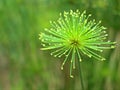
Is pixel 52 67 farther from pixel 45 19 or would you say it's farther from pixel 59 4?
pixel 59 4

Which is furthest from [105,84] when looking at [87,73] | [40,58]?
[40,58]

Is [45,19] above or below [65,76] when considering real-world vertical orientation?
above

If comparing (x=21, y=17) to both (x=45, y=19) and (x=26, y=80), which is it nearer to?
(x=45, y=19)

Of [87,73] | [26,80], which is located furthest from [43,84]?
[87,73]

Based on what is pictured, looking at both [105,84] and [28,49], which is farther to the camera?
[28,49]

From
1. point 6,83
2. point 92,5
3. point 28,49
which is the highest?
point 92,5

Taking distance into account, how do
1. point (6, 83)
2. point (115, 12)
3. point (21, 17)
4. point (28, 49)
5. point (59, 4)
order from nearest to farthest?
point (115, 12)
point (59, 4)
point (21, 17)
point (28, 49)
point (6, 83)

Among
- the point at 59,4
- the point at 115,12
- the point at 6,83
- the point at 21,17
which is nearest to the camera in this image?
the point at 115,12
